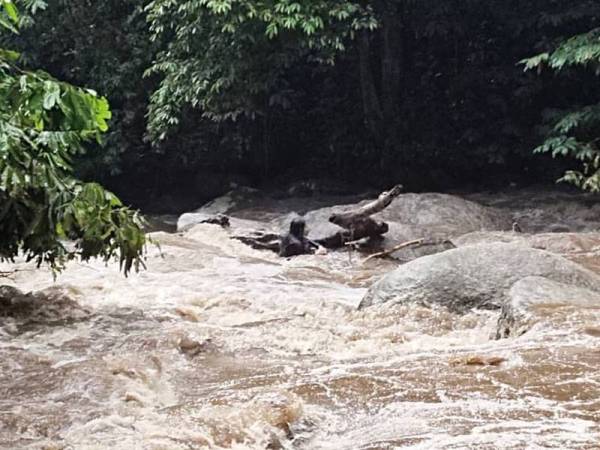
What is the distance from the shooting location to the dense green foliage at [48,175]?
139 inches

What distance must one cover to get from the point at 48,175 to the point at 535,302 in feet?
10.1

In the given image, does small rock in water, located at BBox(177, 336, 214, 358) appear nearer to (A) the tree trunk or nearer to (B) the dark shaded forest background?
(B) the dark shaded forest background

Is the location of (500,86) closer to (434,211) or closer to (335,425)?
(434,211)

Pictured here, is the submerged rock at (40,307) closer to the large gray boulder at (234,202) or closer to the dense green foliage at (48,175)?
the dense green foliage at (48,175)

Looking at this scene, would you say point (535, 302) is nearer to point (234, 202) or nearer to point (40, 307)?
point (40, 307)

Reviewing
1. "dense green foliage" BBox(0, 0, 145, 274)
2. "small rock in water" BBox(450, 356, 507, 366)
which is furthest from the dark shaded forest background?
"small rock in water" BBox(450, 356, 507, 366)

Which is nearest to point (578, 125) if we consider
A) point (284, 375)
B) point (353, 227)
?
point (353, 227)

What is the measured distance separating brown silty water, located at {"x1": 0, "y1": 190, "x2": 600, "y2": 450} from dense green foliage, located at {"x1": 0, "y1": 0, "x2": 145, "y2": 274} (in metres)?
0.71

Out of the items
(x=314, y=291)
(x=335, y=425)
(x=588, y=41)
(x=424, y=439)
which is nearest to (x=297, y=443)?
(x=335, y=425)

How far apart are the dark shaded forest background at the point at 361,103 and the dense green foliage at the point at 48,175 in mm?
8657

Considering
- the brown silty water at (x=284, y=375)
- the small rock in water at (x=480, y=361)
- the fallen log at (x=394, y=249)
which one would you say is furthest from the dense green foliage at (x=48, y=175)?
the fallen log at (x=394, y=249)

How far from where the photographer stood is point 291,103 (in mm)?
15258

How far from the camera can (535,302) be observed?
4973 millimetres

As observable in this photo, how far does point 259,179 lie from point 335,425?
12483mm
